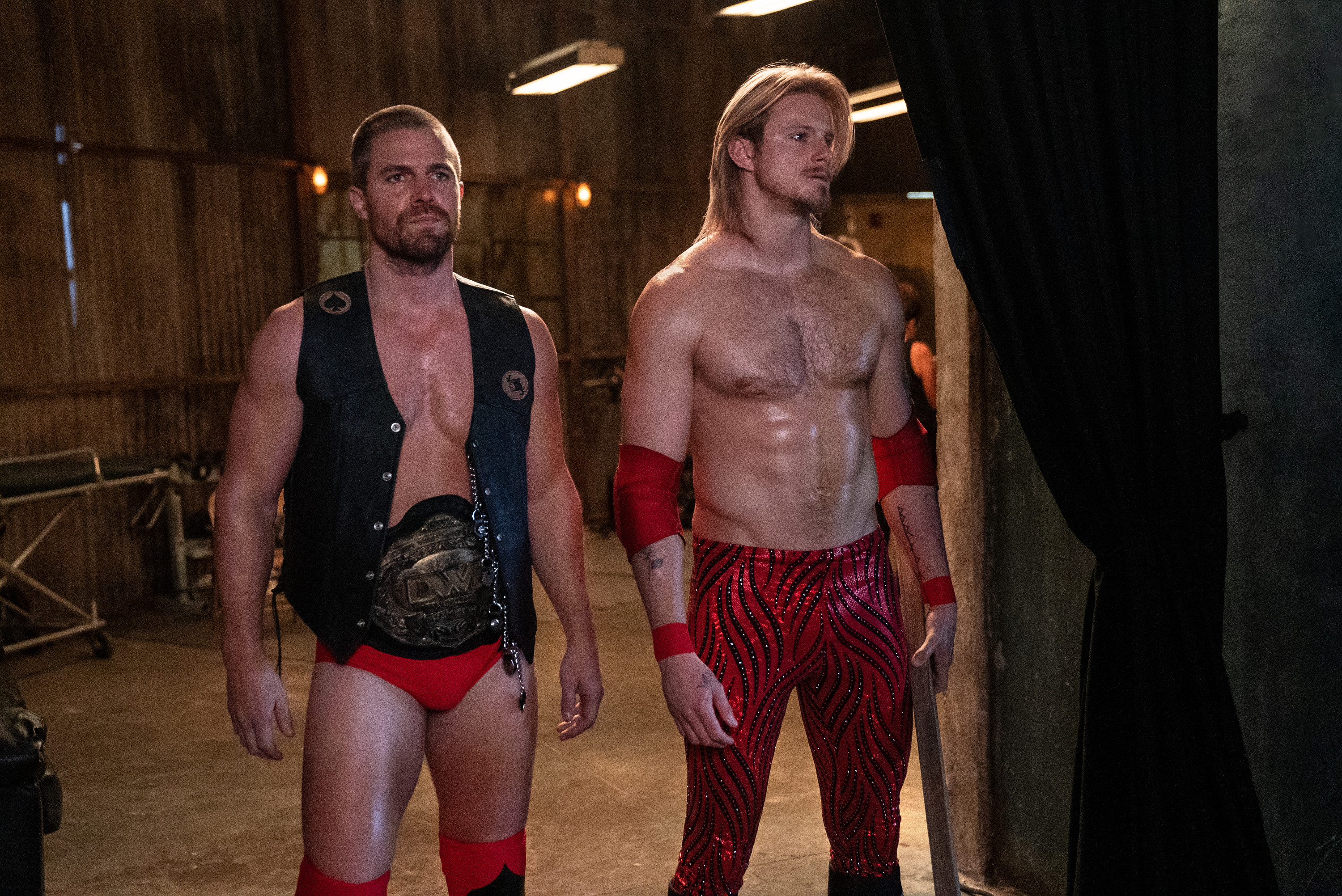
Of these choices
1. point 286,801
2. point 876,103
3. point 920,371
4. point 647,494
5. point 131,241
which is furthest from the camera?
point 876,103

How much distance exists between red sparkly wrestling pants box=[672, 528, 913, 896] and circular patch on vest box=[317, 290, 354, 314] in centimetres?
87

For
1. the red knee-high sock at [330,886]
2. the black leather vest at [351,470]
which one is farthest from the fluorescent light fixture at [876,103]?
the red knee-high sock at [330,886]

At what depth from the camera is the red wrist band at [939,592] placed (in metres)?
2.59

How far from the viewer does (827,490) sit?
2.51 meters

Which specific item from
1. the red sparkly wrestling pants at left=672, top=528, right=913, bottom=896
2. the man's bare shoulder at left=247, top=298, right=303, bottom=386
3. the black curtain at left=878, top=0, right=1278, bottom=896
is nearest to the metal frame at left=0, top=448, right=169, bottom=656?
the man's bare shoulder at left=247, top=298, right=303, bottom=386

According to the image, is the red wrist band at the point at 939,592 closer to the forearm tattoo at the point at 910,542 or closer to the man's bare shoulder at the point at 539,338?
the forearm tattoo at the point at 910,542

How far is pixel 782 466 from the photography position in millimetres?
2480

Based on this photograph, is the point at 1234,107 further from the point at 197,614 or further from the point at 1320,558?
the point at 197,614

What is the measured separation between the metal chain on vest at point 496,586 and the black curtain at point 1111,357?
103 centimetres

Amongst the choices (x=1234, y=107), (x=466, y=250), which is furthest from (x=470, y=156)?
(x=1234, y=107)

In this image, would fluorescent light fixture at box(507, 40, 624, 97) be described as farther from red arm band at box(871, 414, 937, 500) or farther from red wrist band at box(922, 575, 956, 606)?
red wrist band at box(922, 575, 956, 606)

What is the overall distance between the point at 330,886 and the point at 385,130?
1.42 meters

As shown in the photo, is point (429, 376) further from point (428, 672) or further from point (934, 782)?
point (934, 782)

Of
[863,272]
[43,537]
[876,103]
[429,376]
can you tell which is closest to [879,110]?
[876,103]
